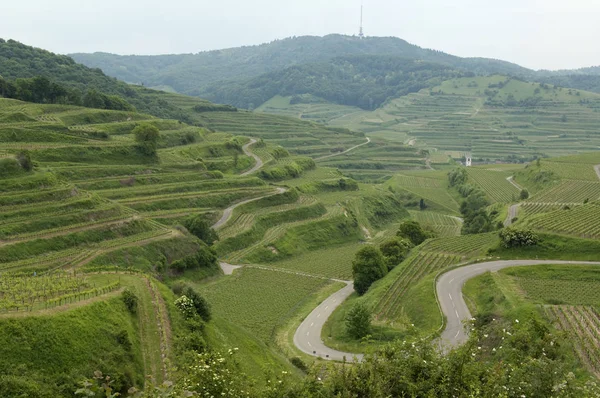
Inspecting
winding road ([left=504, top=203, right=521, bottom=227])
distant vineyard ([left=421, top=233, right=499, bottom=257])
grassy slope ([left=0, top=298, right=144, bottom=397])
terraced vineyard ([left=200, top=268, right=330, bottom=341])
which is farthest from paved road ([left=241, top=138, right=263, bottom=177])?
grassy slope ([left=0, top=298, right=144, bottom=397])

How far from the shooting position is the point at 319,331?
54750 mm

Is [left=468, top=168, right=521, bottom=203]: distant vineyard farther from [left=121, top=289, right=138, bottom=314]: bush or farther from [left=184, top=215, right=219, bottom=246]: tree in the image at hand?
[left=121, top=289, right=138, bottom=314]: bush

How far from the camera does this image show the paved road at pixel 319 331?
47775mm

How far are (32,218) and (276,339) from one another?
33.1 meters

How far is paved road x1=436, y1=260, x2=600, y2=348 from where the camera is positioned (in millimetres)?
47250

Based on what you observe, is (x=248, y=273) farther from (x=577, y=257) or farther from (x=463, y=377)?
(x=463, y=377)

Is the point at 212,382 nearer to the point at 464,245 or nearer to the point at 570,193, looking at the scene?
the point at 464,245

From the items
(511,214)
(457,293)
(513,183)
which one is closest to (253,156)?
(511,214)

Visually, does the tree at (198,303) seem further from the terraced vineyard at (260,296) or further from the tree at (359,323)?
the tree at (359,323)

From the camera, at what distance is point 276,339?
52.2 m

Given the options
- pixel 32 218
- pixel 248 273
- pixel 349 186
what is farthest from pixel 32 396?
pixel 349 186

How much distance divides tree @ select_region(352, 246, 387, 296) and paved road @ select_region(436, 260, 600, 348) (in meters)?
8.93

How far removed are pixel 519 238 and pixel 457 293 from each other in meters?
18.1

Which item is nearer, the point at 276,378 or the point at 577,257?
the point at 276,378
